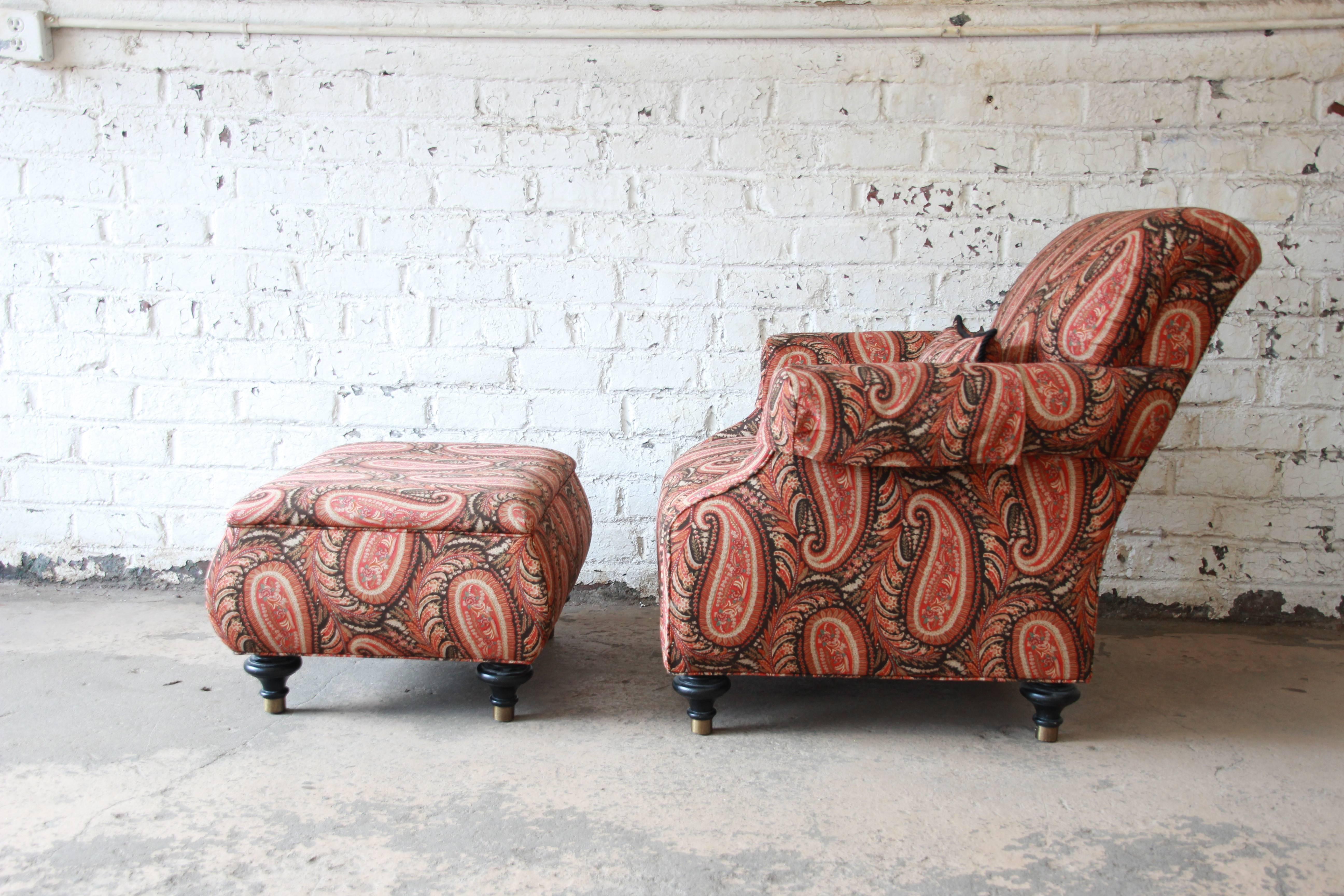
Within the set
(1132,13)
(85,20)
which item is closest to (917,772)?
(1132,13)

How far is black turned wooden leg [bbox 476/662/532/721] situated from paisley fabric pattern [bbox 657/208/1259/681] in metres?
0.28

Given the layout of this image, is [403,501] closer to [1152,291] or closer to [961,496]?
[961,496]

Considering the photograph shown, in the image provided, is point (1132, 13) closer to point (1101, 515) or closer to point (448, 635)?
point (1101, 515)

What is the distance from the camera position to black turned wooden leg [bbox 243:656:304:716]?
1.87 meters

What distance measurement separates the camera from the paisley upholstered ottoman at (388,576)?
1780 millimetres

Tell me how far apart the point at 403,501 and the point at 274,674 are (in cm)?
42

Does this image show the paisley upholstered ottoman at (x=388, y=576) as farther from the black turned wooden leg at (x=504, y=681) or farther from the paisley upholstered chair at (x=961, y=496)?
the paisley upholstered chair at (x=961, y=496)

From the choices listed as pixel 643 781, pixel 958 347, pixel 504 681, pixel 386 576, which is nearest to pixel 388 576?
pixel 386 576

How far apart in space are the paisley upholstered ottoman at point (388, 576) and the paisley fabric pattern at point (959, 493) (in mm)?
267

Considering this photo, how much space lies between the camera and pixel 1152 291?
165cm

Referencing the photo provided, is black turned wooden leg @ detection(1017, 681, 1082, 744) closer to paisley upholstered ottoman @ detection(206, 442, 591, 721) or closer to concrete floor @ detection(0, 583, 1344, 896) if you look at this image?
concrete floor @ detection(0, 583, 1344, 896)

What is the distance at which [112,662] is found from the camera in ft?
7.13

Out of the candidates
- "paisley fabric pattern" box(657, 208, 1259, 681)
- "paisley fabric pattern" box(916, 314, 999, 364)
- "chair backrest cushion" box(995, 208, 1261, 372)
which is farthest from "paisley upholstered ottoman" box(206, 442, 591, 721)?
"chair backrest cushion" box(995, 208, 1261, 372)

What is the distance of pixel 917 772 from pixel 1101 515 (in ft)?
1.76
